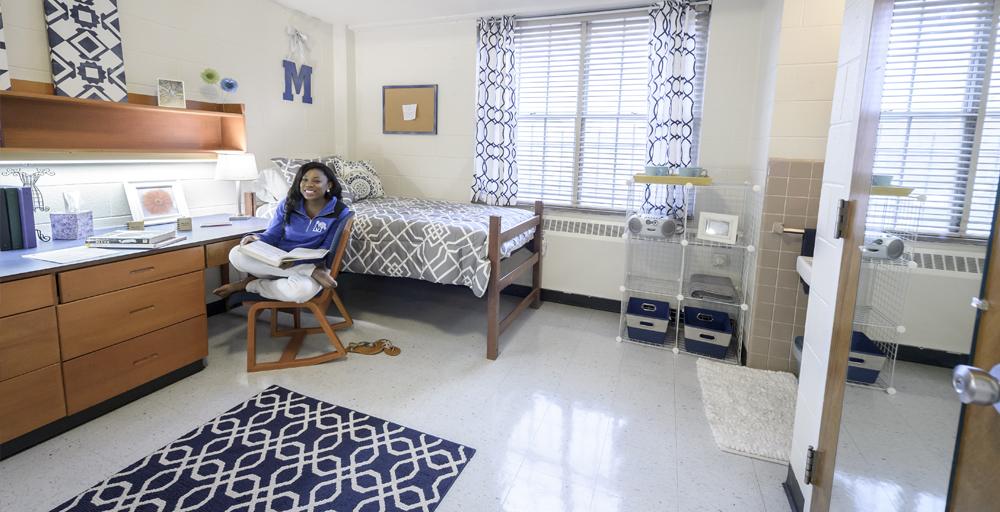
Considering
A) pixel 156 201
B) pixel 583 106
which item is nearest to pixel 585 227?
pixel 583 106

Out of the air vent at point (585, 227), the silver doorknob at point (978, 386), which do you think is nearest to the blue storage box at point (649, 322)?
the air vent at point (585, 227)

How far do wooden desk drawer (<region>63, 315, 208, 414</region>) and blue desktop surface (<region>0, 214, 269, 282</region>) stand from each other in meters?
0.40

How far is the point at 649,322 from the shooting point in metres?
3.35

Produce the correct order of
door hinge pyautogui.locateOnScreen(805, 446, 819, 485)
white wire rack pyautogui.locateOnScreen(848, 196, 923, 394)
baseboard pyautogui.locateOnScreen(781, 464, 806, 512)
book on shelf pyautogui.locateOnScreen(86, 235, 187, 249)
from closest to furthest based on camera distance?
white wire rack pyautogui.locateOnScreen(848, 196, 923, 394)
door hinge pyautogui.locateOnScreen(805, 446, 819, 485)
baseboard pyautogui.locateOnScreen(781, 464, 806, 512)
book on shelf pyautogui.locateOnScreen(86, 235, 187, 249)

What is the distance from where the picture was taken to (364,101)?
15.3 ft

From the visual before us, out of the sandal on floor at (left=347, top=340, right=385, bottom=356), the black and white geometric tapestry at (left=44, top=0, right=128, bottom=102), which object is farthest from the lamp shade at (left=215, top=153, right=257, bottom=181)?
the sandal on floor at (left=347, top=340, right=385, bottom=356)

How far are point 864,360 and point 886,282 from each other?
0.21m

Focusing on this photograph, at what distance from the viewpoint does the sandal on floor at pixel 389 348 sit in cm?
306

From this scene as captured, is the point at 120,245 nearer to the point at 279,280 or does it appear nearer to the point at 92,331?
the point at 92,331

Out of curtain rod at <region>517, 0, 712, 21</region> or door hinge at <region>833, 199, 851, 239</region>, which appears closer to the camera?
door hinge at <region>833, 199, 851, 239</region>

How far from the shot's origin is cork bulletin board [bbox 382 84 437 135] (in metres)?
4.38

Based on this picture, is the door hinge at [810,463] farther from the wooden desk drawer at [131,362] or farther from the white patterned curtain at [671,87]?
the wooden desk drawer at [131,362]

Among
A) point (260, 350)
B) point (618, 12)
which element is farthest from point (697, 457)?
point (618, 12)

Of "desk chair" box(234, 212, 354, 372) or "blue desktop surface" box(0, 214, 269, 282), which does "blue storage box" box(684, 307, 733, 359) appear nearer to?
"desk chair" box(234, 212, 354, 372)
